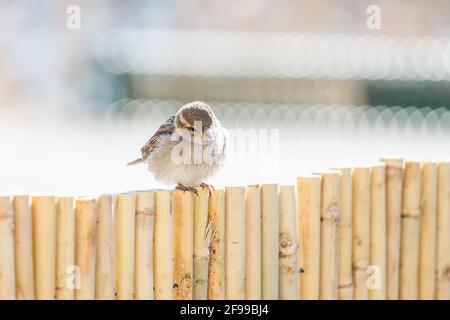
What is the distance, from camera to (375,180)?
4984mm

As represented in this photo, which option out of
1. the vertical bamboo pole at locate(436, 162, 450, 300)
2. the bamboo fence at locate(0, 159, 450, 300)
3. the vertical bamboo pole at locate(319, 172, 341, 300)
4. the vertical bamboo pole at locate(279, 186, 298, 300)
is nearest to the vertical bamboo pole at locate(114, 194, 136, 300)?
the bamboo fence at locate(0, 159, 450, 300)

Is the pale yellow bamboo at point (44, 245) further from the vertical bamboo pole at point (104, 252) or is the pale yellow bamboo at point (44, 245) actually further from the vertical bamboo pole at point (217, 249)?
the vertical bamboo pole at point (217, 249)

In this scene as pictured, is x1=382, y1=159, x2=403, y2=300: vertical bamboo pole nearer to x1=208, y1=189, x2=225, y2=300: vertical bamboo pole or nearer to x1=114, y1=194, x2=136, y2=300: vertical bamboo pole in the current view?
x1=208, y1=189, x2=225, y2=300: vertical bamboo pole

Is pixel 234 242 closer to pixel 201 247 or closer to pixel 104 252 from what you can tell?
pixel 201 247

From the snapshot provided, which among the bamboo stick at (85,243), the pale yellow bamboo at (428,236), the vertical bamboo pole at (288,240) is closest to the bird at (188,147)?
the vertical bamboo pole at (288,240)

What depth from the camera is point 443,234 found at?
512cm

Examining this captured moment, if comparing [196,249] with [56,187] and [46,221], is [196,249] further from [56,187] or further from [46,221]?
[56,187]

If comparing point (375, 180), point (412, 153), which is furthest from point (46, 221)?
point (412, 153)

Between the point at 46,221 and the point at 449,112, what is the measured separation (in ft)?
30.5

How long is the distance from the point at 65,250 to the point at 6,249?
296 mm

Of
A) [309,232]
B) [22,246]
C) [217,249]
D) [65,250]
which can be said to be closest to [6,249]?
[22,246]

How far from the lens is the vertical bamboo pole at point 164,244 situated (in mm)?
4527

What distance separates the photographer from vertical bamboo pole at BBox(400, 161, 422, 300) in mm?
5066

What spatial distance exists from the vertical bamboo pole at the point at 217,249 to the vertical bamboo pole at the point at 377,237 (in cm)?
90
